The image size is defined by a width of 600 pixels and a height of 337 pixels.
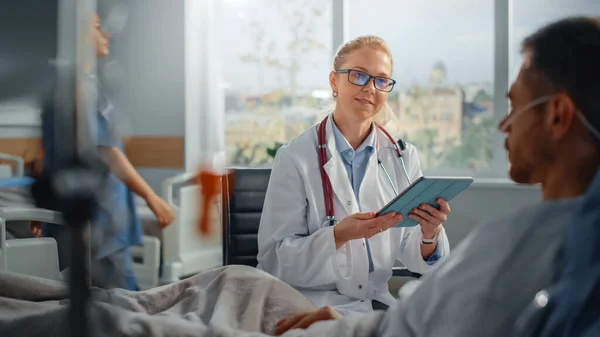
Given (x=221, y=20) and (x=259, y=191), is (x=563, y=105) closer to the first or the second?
(x=221, y=20)

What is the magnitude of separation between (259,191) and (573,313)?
112cm

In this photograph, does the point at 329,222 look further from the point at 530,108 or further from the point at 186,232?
the point at 186,232

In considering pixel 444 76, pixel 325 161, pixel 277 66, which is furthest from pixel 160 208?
pixel 277 66

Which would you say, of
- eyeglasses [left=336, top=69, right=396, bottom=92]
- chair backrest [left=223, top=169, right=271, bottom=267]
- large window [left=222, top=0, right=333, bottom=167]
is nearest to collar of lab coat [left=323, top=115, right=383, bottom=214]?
eyeglasses [left=336, top=69, right=396, bottom=92]

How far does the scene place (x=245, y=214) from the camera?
5.34 ft

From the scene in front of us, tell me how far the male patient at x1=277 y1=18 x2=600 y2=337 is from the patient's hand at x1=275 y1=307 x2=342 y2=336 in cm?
6

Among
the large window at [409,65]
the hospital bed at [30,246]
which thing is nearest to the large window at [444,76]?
the large window at [409,65]

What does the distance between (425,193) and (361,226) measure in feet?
0.51

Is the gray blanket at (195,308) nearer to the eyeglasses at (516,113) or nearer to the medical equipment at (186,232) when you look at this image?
the medical equipment at (186,232)

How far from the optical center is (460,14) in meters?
2.92

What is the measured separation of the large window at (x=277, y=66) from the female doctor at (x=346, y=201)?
5.98 feet

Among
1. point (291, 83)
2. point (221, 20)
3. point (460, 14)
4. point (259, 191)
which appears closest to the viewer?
point (221, 20)

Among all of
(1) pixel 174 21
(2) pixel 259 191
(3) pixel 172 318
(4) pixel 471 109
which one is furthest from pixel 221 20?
(4) pixel 471 109

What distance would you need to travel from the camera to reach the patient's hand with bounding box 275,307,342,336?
0.75 m
